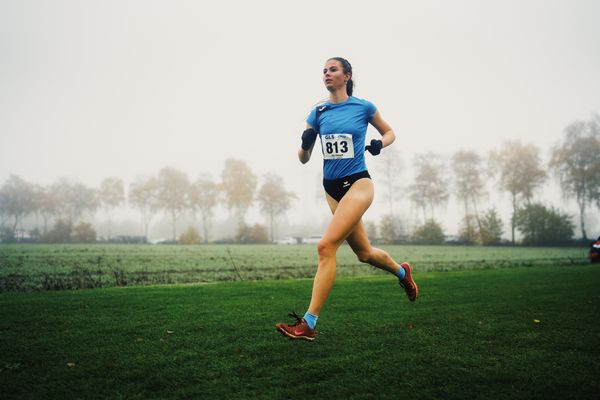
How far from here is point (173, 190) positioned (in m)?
71.2

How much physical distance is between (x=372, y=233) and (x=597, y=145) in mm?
26693

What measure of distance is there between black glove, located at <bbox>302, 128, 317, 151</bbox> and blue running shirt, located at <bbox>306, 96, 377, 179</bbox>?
0.44 feet

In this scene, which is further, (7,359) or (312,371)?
(7,359)

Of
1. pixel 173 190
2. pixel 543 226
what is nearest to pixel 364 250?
pixel 543 226

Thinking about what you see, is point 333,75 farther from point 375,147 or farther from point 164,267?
point 164,267

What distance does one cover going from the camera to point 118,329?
4.36 meters

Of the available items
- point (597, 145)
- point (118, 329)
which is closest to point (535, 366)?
point (118, 329)

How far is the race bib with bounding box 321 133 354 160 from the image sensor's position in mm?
3830

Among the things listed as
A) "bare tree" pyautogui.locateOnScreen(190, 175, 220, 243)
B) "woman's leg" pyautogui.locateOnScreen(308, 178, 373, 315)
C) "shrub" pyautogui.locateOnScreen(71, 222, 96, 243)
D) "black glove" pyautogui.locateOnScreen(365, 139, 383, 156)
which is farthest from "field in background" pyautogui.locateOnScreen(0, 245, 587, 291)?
"bare tree" pyautogui.locateOnScreen(190, 175, 220, 243)

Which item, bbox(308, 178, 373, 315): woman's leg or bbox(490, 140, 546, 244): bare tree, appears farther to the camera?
bbox(490, 140, 546, 244): bare tree

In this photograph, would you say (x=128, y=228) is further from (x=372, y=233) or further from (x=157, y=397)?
(x=157, y=397)

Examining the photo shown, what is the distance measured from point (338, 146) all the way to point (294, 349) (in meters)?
1.87

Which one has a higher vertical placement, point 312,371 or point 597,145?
point 597,145

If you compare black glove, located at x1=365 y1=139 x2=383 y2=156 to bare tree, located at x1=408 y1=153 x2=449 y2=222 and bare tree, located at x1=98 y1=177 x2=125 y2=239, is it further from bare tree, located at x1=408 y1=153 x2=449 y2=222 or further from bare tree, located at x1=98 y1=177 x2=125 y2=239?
bare tree, located at x1=98 y1=177 x2=125 y2=239
